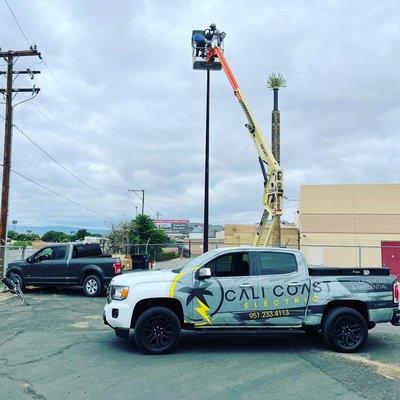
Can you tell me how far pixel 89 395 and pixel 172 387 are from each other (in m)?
1.04

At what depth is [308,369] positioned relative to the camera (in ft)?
23.0

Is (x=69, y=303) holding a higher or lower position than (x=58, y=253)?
lower

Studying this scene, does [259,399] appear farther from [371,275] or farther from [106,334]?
[106,334]

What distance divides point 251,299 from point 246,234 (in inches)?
1145

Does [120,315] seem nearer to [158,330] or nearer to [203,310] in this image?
[158,330]

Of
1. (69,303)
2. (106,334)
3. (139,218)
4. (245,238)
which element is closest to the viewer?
(106,334)

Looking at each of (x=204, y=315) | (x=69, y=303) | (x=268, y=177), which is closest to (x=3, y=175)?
(x=69, y=303)

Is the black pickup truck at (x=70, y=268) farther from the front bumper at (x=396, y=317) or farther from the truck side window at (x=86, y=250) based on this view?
the front bumper at (x=396, y=317)

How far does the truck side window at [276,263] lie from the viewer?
8.23 metres

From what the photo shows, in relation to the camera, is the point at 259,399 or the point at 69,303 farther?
the point at 69,303

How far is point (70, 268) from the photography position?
15648 millimetres

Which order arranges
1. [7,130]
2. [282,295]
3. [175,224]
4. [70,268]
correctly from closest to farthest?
[282,295]
[70,268]
[7,130]
[175,224]

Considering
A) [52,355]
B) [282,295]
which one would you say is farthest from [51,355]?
[282,295]

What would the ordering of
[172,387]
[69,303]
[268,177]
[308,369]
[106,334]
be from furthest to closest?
[268,177], [69,303], [106,334], [308,369], [172,387]
